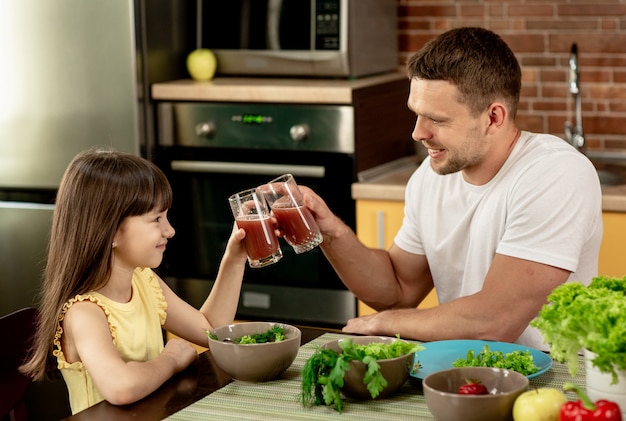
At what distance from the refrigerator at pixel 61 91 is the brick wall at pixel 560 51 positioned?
3.40ft

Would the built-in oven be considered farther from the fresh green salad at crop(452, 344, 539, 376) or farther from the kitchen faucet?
the fresh green salad at crop(452, 344, 539, 376)

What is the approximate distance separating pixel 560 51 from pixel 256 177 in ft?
3.81

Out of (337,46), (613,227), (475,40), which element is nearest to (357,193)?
(337,46)

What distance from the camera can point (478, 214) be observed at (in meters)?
2.47

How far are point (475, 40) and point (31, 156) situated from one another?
1.94 metres

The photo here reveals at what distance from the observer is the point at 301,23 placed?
3643 mm

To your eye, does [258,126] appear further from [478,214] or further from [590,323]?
[590,323]

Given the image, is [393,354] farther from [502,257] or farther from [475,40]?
[475,40]

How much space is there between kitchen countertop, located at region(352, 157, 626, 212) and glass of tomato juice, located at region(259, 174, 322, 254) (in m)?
1.12

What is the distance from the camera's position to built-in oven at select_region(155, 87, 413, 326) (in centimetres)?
342

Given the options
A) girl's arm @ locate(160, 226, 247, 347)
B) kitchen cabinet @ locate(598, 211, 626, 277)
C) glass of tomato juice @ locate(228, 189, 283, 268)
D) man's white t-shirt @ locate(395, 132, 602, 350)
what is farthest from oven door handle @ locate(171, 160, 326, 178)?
glass of tomato juice @ locate(228, 189, 283, 268)

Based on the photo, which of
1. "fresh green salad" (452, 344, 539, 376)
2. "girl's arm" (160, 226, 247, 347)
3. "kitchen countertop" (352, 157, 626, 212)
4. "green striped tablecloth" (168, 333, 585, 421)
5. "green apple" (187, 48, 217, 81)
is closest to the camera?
"green striped tablecloth" (168, 333, 585, 421)

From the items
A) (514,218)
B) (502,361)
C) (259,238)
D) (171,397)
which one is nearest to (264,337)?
(171,397)

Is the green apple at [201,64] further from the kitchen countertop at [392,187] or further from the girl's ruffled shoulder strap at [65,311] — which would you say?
the girl's ruffled shoulder strap at [65,311]
